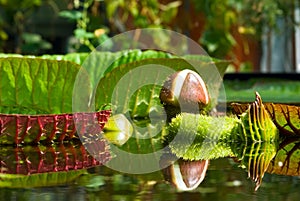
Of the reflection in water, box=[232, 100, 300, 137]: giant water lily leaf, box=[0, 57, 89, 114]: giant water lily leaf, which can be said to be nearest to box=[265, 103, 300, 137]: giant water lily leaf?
box=[232, 100, 300, 137]: giant water lily leaf

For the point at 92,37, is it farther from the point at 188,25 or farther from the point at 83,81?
the point at 83,81

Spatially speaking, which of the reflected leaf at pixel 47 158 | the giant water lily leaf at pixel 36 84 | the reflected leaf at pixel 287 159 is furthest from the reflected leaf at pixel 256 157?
the giant water lily leaf at pixel 36 84

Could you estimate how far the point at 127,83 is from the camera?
1.12 metres

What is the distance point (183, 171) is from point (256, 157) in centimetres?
12

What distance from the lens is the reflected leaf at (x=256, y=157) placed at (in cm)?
69

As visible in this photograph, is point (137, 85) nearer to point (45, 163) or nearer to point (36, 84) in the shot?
point (36, 84)

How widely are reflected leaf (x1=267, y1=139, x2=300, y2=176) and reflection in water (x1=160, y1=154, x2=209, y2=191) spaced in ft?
0.22

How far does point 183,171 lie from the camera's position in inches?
27.5

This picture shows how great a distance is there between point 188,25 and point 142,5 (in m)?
0.21

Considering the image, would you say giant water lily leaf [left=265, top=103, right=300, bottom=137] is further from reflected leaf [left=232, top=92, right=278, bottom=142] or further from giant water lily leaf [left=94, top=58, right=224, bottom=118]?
giant water lily leaf [left=94, top=58, right=224, bottom=118]

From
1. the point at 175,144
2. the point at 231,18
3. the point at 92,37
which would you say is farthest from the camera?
the point at 231,18

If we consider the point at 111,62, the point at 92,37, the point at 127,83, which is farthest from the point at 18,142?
the point at 92,37

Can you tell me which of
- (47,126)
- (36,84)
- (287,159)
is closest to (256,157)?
(287,159)

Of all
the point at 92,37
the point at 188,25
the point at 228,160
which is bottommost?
the point at 228,160
